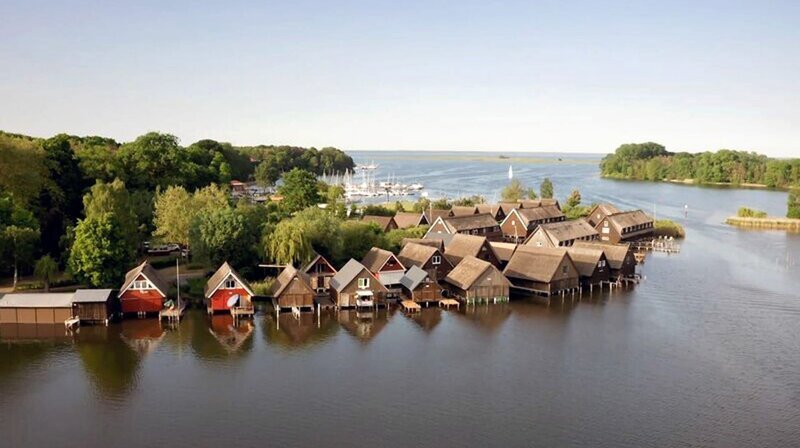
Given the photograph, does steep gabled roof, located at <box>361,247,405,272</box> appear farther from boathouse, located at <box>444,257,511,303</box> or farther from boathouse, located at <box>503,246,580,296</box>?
boathouse, located at <box>503,246,580,296</box>

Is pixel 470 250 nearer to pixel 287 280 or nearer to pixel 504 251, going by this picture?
pixel 504 251

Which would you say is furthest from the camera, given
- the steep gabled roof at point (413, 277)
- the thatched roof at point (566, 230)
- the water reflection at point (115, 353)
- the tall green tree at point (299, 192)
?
the tall green tree at point (299, 192)

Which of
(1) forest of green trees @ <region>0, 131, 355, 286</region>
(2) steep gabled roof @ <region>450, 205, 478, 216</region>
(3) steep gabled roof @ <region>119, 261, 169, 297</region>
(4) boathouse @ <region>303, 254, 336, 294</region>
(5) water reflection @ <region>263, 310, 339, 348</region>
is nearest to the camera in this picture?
(5) water reflection @ <region>263, 310, 339, 348</region>

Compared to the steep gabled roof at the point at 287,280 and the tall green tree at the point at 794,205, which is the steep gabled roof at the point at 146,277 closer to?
the steep gabled roof at the point at 287,280

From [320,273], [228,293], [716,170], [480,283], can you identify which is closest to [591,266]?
[480,283]

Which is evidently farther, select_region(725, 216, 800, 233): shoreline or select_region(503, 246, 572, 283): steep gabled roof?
select_region(725, 216, 800, 233): shoreline

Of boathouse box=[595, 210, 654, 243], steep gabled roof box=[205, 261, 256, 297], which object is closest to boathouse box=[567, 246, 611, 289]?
boathouse box=[595, 210, 654, 243]

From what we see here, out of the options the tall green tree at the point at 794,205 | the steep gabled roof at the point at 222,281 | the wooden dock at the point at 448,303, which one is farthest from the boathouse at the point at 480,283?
the tall green tree at the point at 794,205
